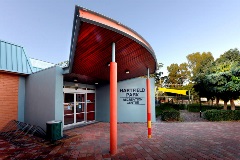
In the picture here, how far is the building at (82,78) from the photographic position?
431 centimetres

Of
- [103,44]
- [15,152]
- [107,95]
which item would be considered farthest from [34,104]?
[103,44]

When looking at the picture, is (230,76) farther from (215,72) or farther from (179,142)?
(179,142)

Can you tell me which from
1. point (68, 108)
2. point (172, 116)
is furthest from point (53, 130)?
point (172, 116)

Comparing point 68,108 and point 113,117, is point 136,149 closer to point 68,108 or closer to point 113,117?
point 113,117

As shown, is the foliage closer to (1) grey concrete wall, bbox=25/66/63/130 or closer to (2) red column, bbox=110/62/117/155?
(2) red column, bbox=110/62/117/155

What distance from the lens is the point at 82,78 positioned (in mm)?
9211

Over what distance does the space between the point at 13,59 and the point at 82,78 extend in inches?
179

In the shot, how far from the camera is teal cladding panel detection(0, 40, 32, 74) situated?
8.79 m

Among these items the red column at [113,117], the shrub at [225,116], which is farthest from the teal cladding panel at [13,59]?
the shrub at [225,116]

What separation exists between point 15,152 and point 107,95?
713cm

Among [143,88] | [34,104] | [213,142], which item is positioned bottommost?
[213,142]

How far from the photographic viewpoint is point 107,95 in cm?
1180

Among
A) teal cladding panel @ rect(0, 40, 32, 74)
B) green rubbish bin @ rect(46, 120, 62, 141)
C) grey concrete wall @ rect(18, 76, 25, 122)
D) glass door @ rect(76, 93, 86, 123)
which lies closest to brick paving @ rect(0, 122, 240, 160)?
green rubbish bin @ rect(46, 120, 62, 141)

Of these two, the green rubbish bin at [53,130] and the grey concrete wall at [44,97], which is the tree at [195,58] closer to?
the grey concrete wall at [44,97]
